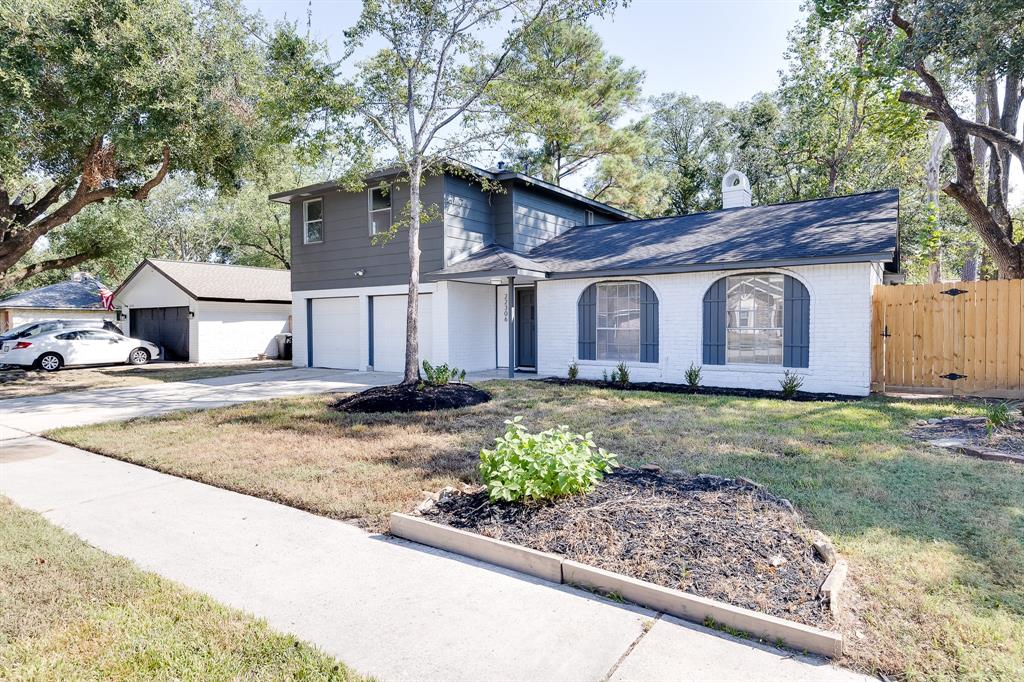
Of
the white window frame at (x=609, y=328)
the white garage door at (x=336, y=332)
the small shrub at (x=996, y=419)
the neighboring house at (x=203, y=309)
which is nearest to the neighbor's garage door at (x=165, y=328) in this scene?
the neighboring house at (x=203, y=309)

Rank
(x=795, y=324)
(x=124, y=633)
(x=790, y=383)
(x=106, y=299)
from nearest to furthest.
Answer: (x=124, y=633) < (x=790, y=383) < (x=795, y=324) < (x=106, y=299)

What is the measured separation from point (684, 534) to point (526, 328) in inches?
452

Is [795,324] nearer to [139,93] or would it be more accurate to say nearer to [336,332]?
[336,332]

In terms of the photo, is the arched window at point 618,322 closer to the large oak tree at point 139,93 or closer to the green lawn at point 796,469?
the green lawn at point 796,469

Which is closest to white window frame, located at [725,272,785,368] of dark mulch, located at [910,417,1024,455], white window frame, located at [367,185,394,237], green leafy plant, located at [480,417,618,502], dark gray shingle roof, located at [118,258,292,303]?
dark mulch, located at [910,417,1024,455]

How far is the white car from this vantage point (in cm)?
1689

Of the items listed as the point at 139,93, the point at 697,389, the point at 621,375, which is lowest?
the point at 697,389

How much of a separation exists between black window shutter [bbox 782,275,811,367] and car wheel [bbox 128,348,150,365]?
19.0 metres

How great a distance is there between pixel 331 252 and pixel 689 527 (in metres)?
13.8

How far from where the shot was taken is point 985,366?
9586mm

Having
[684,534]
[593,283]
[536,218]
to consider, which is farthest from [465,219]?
[684,534]

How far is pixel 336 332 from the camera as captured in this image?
634 inches

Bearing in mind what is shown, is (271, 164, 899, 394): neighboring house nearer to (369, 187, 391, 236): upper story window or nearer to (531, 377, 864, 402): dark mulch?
(369, 187, 391, 236): upper story window

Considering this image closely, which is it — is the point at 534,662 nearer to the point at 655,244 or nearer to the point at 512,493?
the point at 512,493
